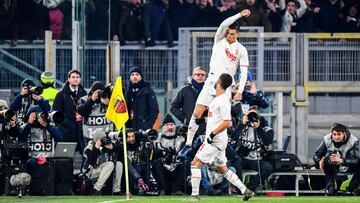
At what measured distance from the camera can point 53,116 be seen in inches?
1288

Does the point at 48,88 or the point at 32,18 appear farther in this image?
the point at 32,18

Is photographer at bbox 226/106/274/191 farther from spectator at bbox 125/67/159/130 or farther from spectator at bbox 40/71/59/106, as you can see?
spectator at bbox 40/71/59/106

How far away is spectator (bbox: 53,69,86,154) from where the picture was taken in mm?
33750

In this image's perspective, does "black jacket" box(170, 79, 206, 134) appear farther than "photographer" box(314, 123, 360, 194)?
Yes

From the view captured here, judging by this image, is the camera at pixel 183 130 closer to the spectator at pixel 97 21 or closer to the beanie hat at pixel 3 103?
the beanie hat at pixel 3 103

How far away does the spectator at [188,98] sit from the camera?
34000 millimetres

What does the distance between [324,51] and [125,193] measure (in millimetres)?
6183

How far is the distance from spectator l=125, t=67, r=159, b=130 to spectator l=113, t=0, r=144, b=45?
4.16m

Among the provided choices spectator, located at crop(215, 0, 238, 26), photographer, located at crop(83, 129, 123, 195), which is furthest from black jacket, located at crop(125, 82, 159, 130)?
spectator, located at crop(215, 0, 238, 26)

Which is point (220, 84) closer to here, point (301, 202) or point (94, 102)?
point (301, 202)

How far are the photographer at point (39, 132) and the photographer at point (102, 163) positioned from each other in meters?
0.65

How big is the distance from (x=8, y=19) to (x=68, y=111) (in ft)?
14.8

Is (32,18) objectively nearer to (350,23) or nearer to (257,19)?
(257,19)

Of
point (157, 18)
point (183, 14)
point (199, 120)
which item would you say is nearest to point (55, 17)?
point (157, 18)
